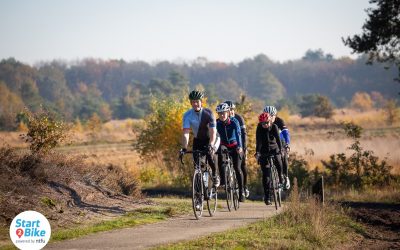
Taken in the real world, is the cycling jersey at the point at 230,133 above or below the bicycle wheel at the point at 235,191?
above

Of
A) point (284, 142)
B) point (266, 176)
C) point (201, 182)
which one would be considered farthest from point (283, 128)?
point (201, 182)

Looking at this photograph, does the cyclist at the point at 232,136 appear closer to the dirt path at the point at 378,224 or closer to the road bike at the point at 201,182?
the road bike at the point at 201,182

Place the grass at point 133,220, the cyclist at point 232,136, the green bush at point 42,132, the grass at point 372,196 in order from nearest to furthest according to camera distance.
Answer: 1. the grass at point 133,220
2. the cyclist at point 232,136
3. the green bush at point 42,132
4. the grass at point 372,196

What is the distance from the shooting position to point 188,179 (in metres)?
32.5

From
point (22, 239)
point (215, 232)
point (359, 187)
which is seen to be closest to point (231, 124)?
point (215, 232)

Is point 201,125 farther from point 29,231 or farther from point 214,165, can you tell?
point 29,231

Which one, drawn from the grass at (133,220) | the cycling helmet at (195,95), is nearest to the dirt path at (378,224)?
the grass at (133,220)

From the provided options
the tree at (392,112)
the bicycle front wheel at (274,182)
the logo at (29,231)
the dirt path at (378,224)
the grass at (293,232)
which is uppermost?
the tree at (392,112)

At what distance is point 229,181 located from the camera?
16844mm

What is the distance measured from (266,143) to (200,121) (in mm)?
2714

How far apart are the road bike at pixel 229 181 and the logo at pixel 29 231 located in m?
5.50

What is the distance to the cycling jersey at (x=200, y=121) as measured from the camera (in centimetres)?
1544

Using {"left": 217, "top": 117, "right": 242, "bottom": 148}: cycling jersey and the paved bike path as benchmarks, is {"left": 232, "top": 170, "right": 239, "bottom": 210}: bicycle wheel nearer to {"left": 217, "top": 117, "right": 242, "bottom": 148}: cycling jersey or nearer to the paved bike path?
the paved bike path

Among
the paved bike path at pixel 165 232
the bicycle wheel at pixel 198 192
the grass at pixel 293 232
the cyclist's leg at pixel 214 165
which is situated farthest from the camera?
the cyclist's leg at pixel 214 165
